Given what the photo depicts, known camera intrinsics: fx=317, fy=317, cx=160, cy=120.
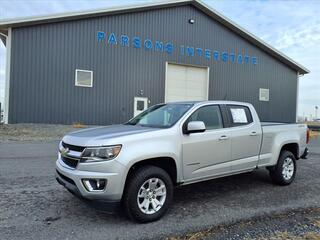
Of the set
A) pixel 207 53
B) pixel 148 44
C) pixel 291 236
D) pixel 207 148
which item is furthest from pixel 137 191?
pixel 207 53

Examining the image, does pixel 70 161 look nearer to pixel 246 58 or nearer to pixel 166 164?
pixel 166 164

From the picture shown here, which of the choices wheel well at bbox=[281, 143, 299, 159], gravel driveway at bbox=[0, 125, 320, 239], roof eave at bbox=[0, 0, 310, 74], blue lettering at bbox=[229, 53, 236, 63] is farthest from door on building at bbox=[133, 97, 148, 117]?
wheel well at bbox=[281, 143, 299, 159]

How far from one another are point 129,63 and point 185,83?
Answer: 4.38m

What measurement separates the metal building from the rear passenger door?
1403cm

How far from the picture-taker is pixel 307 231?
14.3 feet

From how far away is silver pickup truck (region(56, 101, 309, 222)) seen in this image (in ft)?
14.1

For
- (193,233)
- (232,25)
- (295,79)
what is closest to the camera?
(193,233)

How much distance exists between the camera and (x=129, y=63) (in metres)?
20.1

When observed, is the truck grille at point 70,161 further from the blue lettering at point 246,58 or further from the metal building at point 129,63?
the blue lettering at point 246,58

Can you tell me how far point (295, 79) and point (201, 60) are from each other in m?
9.72

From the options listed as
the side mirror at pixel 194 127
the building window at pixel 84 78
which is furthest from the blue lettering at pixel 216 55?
the side mirror at pixel 194 127

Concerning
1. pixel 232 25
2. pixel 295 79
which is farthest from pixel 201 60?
pixel 295 79

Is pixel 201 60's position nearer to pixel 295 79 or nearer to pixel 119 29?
pixel 119 29

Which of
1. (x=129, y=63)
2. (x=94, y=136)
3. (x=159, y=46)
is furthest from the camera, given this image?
(x=159, y=46)
